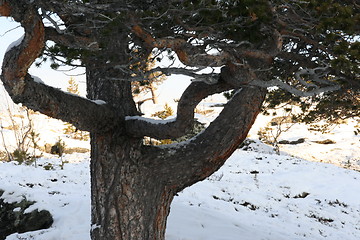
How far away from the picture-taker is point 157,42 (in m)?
2.87

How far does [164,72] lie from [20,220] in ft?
17.1

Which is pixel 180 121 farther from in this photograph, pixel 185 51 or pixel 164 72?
pixel 185 51

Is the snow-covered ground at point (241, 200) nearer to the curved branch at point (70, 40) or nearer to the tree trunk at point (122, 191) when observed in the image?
the tree trunk at point (122, 191)

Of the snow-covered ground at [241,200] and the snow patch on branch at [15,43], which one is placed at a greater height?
the snow patch on branch at [15,43]

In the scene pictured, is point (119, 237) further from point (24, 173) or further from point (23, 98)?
point (24, 173)

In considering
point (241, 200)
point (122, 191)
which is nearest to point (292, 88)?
point (122, 191)

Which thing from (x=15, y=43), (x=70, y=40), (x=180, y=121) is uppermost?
(x=70, y=40)

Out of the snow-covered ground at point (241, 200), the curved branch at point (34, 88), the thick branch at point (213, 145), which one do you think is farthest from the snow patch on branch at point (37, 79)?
the snow-covered ground at point (241, 200)

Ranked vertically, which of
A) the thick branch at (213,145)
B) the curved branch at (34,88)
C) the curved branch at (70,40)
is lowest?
the thick branch at (213,145)

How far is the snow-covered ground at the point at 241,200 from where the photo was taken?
647 centimetres

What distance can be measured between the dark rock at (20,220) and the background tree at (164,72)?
3.15m

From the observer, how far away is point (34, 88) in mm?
3014

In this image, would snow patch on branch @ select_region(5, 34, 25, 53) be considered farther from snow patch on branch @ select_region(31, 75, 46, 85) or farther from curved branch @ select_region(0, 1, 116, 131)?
snow patch on branch @ select_region(31, 75, 46, 85)

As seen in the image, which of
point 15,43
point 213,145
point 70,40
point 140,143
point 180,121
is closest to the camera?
point 15,43
